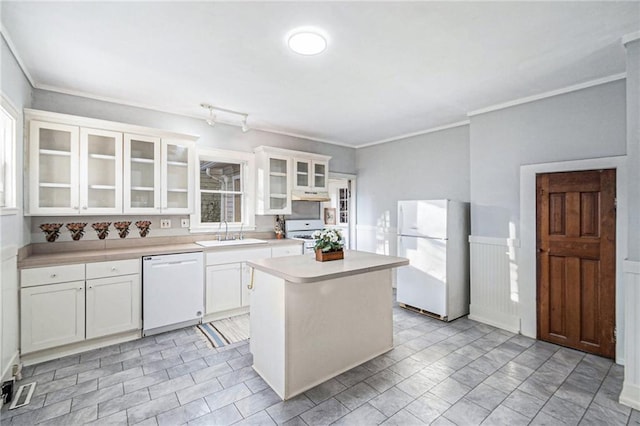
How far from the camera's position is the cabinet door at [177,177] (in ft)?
11.7

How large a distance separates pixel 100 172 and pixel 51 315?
57.2 inches

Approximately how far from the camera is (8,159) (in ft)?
8.18

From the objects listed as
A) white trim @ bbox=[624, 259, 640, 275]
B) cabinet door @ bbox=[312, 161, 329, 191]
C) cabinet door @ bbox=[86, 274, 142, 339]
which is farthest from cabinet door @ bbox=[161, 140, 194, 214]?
white trim @ bbox=[624, 259, 640, 275]

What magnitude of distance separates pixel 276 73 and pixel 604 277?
3.55 meters

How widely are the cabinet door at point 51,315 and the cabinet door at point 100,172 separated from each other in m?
0.80

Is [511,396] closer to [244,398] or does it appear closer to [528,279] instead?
[528,279]

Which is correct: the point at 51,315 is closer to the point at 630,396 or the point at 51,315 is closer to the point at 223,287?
the point at 223,287

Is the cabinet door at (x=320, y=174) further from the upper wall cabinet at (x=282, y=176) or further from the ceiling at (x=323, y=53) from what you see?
the ceiling at (x=323, y=53)

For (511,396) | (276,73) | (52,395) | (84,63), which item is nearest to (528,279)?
(511,396)

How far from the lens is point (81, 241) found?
3270mm

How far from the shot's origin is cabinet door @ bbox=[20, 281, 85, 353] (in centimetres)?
259

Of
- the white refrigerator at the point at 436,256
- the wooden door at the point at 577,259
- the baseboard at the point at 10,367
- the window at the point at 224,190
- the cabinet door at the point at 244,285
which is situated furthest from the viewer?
the window at the point at 224,190

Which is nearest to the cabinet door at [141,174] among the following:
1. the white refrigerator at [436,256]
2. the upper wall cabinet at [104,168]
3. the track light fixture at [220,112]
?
the upper wall cabinet at [104,168]

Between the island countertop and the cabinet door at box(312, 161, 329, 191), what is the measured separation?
229 cm
